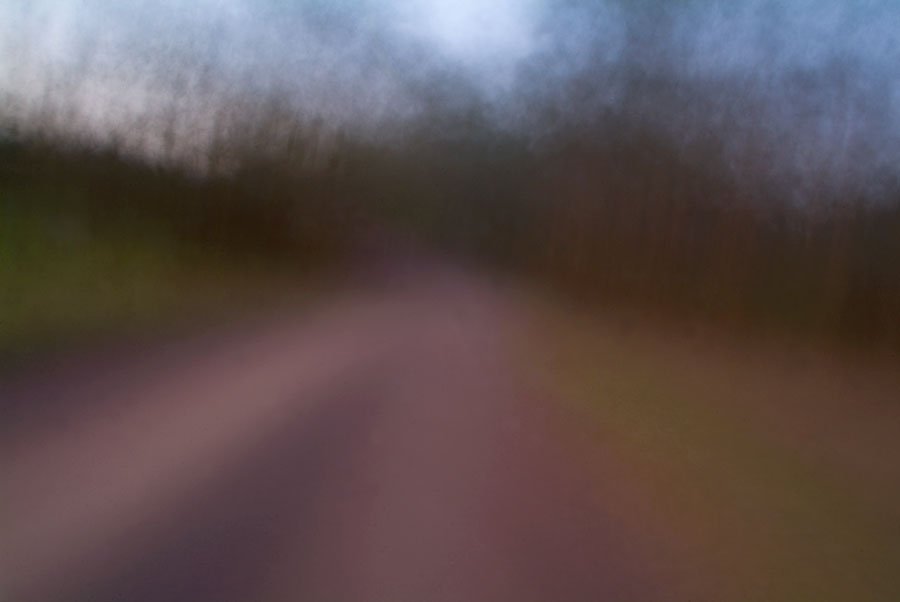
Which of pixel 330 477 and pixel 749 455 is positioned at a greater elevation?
pixel 749 455

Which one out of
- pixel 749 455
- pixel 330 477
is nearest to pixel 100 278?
pixel 330 477

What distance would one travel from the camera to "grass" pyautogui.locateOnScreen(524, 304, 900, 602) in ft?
4.54

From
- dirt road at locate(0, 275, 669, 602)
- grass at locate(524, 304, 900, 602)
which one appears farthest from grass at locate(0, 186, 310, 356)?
grass at locate(524, 304, 900, 602)

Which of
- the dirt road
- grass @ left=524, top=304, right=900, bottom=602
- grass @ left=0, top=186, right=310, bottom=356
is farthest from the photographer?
grass @ left=0, top=186, right=310, bottom=356

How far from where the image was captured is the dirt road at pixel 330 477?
5.42 feet

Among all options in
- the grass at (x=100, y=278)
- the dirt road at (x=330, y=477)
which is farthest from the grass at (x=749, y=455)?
the grass at (x=100, y=278)

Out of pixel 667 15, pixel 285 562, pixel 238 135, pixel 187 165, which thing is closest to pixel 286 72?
pixel 238 135

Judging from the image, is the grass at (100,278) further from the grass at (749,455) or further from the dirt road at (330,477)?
the grass at (749,455)

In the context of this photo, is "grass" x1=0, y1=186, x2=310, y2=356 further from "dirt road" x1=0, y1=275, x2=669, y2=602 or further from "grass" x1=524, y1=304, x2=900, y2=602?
"grass" x1=524, y1=304, x2=900, y2=602

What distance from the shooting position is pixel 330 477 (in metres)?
1.82

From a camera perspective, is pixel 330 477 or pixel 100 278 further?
pixel 100 278

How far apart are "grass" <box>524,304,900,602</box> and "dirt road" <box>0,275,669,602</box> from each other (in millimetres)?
104

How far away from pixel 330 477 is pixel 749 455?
2.96 feet

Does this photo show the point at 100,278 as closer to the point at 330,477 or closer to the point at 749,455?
the point at 330,477
